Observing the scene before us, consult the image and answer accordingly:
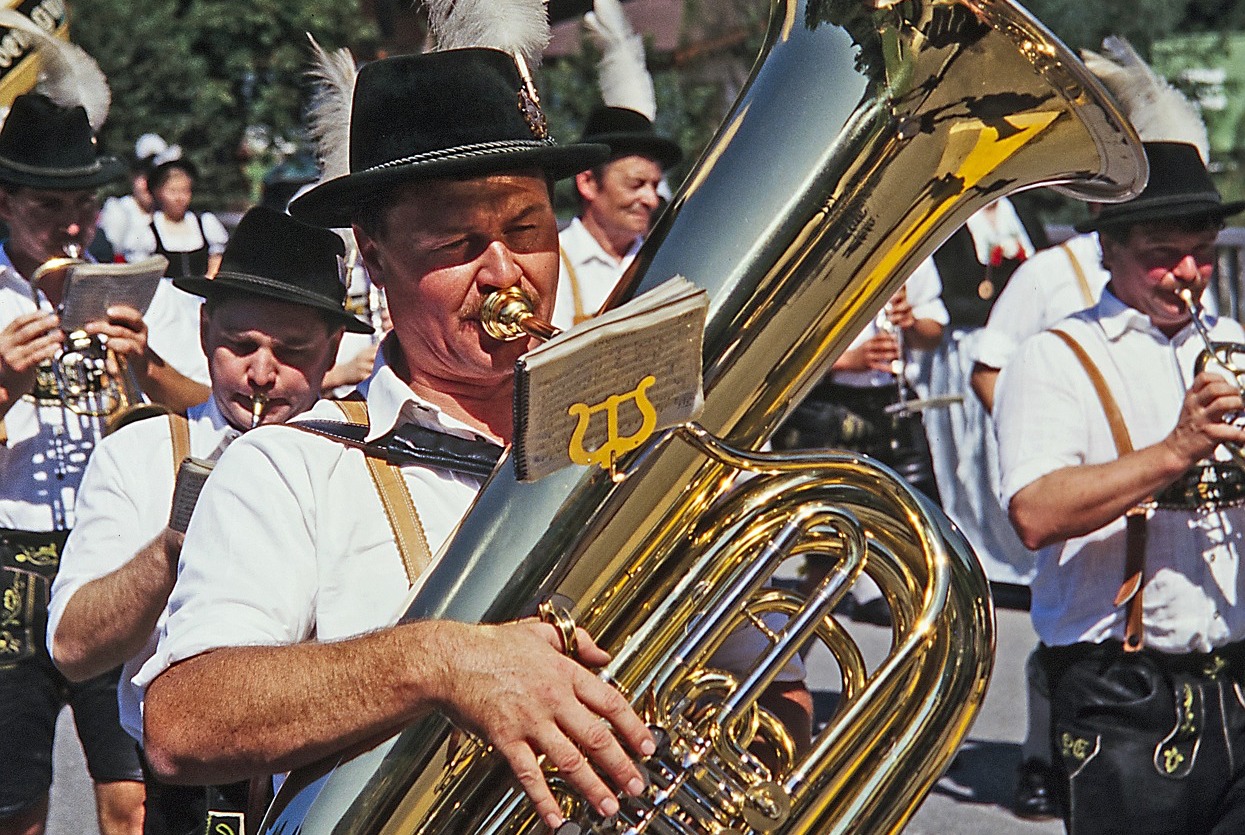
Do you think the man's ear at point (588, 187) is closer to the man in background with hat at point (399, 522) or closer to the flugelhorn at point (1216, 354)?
the flugelhorn at point (1216, 354)

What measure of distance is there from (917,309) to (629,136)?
159cm

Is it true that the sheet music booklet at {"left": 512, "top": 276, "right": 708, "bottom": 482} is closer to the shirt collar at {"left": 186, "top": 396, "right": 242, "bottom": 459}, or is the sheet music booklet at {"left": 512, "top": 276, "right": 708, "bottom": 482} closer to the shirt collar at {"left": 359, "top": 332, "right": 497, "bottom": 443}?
the shirt collar at {"left": 359, "top": 332, "right": 497, "bottom": 443}

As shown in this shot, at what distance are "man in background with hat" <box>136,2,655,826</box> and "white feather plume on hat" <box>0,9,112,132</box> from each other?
126 inches

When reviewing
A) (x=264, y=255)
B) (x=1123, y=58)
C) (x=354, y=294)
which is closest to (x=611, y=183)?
(x=354, y=294)

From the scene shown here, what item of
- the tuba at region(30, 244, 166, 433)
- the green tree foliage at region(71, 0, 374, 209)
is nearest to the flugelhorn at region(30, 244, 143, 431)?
the tuba at region(30, 244, 166, 433)

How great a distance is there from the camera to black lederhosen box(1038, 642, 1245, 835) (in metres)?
3.76

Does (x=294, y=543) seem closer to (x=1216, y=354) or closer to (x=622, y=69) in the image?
(x=1216, y=354)

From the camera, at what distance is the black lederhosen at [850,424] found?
7086mm

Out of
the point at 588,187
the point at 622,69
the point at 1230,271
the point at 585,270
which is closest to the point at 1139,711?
the point at 585,270

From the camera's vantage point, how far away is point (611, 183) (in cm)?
652

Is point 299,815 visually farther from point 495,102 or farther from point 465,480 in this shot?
point 495,102

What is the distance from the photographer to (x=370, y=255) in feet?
7.88

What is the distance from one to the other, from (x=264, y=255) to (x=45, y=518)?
118 cm

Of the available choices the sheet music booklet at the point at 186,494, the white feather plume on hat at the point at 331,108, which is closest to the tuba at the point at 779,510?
the white feather plume on hat at the point at 331,108
